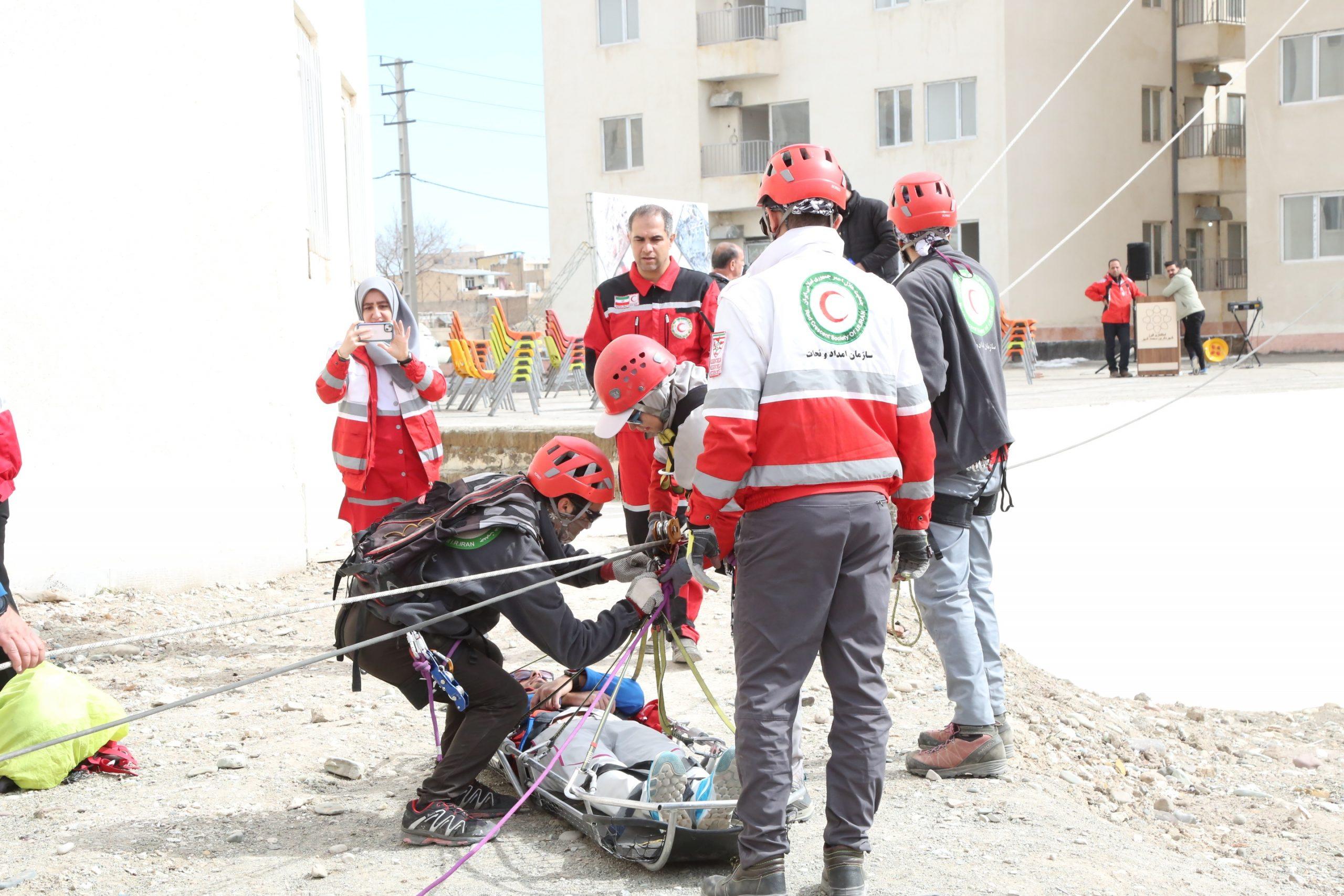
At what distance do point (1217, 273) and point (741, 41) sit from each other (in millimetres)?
13279

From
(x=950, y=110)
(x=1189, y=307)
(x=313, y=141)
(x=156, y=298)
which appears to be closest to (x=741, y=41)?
(x=950, y=110)

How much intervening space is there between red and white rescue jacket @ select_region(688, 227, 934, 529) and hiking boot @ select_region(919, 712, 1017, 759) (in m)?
1.50

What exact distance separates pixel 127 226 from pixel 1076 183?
25894 mm

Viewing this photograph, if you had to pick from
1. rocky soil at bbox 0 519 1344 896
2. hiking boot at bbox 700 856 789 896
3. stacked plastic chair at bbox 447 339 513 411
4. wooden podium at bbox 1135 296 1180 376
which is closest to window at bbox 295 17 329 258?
rocky soil at bbox 0 519 1344 896

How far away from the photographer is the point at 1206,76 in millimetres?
31828

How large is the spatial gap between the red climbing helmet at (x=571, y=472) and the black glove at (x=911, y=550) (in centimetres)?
89

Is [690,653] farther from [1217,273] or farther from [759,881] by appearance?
[1217,273]

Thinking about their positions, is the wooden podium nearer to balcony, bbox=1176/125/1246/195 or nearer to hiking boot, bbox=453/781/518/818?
balcony, bbox=1176/125/1246/195

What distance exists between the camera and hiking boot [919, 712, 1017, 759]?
4566 mm

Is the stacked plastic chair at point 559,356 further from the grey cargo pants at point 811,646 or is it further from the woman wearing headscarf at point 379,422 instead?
the grey cargo pants at point 811,646

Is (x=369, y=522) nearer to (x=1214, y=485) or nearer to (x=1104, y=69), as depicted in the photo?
(x=1214, y=485)

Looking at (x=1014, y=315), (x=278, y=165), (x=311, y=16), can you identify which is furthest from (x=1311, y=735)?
(x=1014, y=315)

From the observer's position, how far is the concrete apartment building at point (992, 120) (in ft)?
89.2

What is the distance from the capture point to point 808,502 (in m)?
3.29
